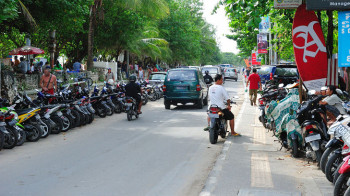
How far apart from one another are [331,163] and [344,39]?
129 inches

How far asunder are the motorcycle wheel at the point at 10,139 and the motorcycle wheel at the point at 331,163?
6983 millimetres

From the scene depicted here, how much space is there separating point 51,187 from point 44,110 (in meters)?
5.63

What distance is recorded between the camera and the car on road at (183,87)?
19.6 metres

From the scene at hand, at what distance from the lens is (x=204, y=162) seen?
8.94 metres

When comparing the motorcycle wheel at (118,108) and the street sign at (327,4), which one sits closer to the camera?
the street sign at (327,4)

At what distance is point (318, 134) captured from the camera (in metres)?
7.75

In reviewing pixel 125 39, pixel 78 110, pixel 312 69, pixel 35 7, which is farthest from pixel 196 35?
pixel 312 69

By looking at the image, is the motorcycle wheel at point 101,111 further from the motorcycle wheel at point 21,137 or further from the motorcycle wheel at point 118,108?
the motorcycle wheel at point 21,137

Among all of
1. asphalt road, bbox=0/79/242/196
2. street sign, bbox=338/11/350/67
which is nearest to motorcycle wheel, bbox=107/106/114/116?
asphalt road, bbox=0/79/242/196

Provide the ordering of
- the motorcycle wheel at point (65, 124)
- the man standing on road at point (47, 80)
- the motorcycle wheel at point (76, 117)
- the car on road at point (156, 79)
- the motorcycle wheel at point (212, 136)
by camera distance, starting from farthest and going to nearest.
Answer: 1. the car on road at point (156, 79)
2. the man standing on road at point (47, 80)
3. the motorcycle wheel at point (76, 117)
4. the motorcycle wheel at point (65, 124)
5. the motorcycle wheel at point (212, 136)

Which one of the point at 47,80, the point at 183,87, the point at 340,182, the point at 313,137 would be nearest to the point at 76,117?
the point at 47,80

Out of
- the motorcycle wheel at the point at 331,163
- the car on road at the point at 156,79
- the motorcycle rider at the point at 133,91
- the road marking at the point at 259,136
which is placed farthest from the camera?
the car on road at the point at 156,79

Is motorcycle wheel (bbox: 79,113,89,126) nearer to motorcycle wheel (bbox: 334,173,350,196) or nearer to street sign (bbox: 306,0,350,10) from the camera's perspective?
street sign (bbox: 306,0,350,10)

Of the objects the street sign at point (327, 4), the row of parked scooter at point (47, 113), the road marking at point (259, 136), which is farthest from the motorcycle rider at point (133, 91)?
the street sign at point (327, 4)
